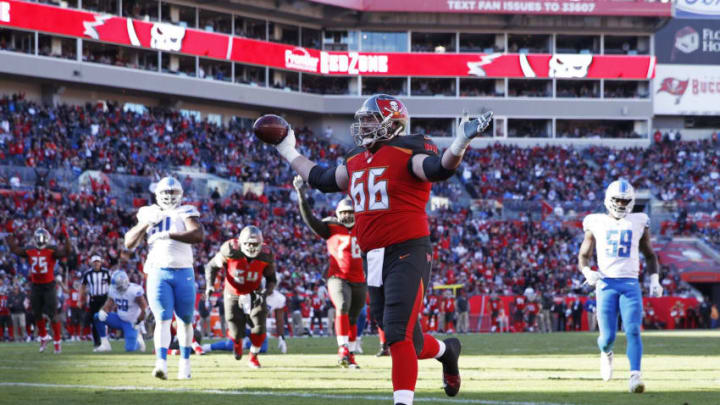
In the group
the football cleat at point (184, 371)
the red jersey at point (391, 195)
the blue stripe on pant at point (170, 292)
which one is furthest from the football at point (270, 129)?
the football cleat at point (184, 371)

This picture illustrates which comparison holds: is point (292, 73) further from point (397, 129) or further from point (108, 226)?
point (397, 129)

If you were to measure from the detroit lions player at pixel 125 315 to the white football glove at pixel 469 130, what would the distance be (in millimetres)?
12313

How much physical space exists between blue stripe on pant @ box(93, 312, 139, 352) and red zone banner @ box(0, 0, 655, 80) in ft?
103

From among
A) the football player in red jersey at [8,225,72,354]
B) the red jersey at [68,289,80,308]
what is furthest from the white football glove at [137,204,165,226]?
the red jersey at [68,289,80,308]

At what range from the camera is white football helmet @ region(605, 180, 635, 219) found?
1104 cm

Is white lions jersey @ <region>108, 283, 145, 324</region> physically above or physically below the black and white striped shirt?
below

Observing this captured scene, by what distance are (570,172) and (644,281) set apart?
47.9 feet

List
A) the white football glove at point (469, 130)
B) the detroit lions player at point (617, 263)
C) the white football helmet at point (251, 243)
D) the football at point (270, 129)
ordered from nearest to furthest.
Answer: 1. the white football glove at point (469, 130)
2. the football at point (270, 129)
3. the detroit lions player at point (617, 263)
4. the white football helmet at point (251, 243)

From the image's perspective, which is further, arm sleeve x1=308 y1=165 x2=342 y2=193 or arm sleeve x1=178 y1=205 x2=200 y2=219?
arm sleeve x1=178 y1=205 x2=200 y2=219

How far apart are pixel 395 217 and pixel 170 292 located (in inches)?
180

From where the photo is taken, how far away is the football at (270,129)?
8250 millimetres

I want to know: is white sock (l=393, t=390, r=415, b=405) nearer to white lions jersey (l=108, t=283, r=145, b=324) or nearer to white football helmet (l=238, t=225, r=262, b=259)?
white football helmet (l=238, t=225, r=262, b=259)

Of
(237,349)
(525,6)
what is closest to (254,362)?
(237,349)

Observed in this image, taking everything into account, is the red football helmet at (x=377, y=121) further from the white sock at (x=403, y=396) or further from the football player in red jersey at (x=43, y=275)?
the football player in red jersey at (x=43, y=275)
